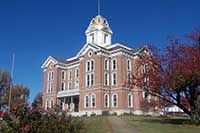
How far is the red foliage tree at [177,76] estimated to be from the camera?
2456 cm

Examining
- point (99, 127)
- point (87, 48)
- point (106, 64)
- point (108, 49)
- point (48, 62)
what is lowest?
point (99, 127)

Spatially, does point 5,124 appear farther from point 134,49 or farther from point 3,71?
point 3,71

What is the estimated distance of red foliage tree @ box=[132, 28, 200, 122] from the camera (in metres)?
24.6

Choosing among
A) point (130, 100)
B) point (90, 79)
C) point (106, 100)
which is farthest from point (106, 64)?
point (130, 100)

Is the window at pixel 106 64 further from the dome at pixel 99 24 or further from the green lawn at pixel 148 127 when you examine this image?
the green lawn at pixel 148 127

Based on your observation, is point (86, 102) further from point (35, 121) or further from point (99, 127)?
point (35, 121)

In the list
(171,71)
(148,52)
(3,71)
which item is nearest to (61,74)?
(3,71)

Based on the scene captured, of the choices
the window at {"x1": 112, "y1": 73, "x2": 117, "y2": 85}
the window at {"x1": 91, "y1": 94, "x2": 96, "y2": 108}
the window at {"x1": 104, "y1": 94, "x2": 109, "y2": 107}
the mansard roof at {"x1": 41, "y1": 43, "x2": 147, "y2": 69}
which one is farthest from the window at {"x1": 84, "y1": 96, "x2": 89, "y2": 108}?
the mansard roof at {"x1": 41, "y1": 43, "x2": 147, "y2": 69}

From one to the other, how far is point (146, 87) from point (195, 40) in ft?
22.0

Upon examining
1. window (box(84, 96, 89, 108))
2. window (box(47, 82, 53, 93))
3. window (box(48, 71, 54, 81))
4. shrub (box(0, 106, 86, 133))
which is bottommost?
shrub (box(0, 106, 86, 133))

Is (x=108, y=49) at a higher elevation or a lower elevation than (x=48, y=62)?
higher

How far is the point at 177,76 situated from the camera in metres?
24.7

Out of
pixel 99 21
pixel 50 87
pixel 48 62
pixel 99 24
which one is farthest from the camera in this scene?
pixel 48 62

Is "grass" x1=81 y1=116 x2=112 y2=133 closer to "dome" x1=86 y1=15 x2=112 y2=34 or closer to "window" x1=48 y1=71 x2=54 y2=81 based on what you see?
"window" x1=48 y1=71 x2=54 y2=81
